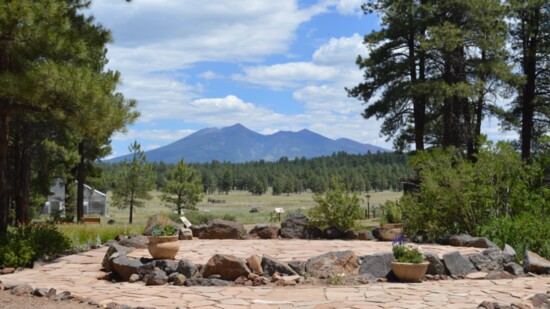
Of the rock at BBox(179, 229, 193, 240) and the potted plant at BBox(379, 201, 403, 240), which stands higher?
the potted plant at BBox(379, 201, 403, 240)

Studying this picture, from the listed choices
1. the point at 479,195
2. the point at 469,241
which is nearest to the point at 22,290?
the point at 469,241

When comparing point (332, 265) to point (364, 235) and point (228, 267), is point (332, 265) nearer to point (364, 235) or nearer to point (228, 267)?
point (228, 267)

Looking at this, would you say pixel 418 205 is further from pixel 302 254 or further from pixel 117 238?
pixel 117 238

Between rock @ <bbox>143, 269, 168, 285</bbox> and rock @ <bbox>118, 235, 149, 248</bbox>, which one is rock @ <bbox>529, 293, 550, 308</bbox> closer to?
rock @ <bbox>143, 269, 168, 285</bbox>

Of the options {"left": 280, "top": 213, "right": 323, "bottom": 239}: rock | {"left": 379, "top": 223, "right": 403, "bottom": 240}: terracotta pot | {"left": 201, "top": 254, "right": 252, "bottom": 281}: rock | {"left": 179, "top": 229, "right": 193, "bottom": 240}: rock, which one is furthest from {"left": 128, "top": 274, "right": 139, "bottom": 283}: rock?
{"left": 379, "top": 223, "right": 403, "bottom": 240}: terracotta pot

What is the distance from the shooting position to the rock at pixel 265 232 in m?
15.6

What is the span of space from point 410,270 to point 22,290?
21.0 feet

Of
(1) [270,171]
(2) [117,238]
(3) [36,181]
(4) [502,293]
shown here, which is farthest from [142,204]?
(1) [270,171]

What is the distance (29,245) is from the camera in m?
11.4

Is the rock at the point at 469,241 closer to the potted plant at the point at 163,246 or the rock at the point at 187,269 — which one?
the rock at the point at 187,269

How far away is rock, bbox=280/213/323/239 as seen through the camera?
1563cm

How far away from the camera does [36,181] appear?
2800 centimetres

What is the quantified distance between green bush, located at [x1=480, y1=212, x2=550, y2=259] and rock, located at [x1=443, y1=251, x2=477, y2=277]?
168 centimetres

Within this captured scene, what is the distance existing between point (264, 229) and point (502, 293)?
8432 mm
